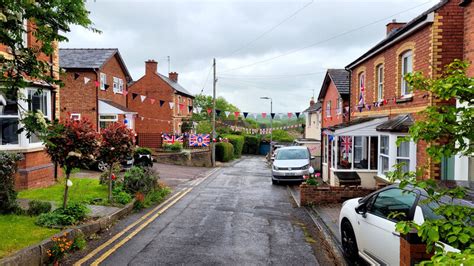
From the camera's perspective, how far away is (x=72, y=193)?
40.1 feet

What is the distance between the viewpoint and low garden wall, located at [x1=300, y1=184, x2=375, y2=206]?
505 inches

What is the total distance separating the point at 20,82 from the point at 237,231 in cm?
572

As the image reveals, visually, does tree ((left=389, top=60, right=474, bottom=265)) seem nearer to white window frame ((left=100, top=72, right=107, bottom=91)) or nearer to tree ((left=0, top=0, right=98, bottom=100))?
tree ((left=0, top=0, right=98, bottom=100))

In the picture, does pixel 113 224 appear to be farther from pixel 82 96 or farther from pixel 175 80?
pixel 175 80

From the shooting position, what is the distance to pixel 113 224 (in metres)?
9.32

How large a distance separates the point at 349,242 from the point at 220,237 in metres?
2.78

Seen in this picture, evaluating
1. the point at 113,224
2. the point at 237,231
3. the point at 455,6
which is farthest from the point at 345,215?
the point at 455,6

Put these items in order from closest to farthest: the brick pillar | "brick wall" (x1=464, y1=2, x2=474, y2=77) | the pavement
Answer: the brick pillar → the pavement → "brick wall" (x1=464, y1=2, x2=474, y2=77)

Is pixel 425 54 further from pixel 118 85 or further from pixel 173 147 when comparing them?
pixel 118 85

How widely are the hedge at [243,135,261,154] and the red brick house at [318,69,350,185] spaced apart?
29549mm

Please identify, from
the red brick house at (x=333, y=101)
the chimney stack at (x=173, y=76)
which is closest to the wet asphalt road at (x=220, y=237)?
the red brick house at (x=333, y=101)

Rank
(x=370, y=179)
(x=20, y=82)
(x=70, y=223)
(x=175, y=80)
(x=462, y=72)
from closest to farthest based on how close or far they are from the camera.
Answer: (x=462, y=72)
(x=20, y=82)
(x=70, y=223)
(x=370, y=179)
(x=175, y=80)

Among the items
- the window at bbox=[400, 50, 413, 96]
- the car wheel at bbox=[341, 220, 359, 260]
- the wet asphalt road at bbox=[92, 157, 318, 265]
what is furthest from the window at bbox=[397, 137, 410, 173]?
the car wheel at bbox=[341, 220, 359, 260]

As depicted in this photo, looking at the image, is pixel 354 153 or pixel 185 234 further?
pixel 354 153
